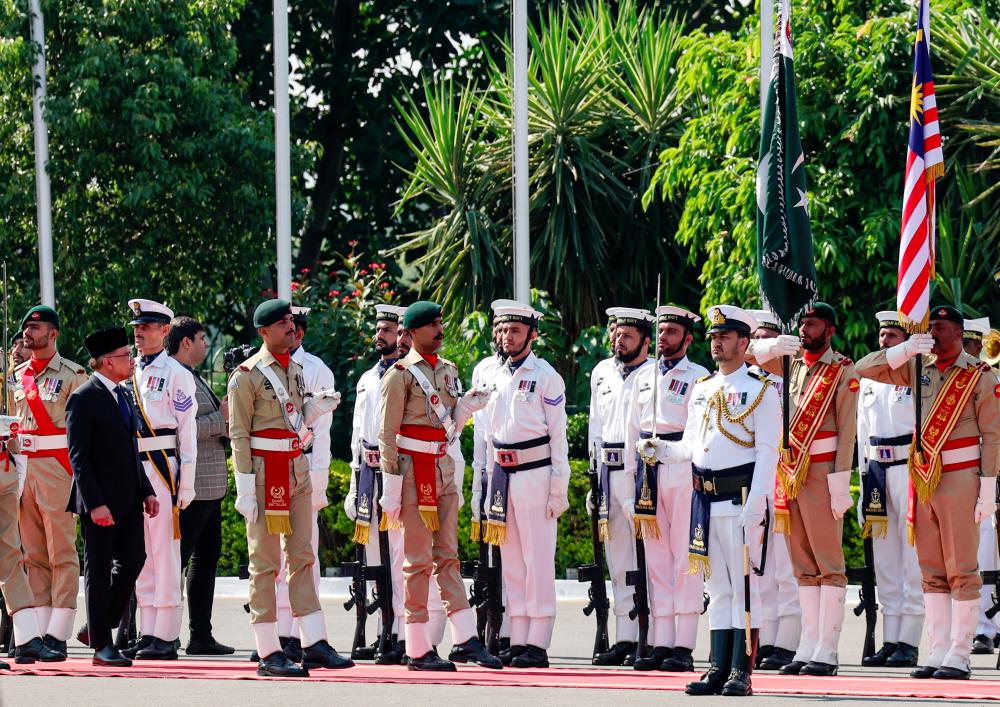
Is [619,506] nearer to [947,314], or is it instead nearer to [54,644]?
[947,314]

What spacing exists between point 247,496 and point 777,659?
11.2 feet

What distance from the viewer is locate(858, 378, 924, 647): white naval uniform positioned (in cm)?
1252

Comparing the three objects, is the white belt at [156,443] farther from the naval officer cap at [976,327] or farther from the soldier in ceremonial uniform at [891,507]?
the naval officer cap at [976,327]

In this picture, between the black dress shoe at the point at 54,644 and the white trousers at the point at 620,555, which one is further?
the white trousers at the point at 620,555

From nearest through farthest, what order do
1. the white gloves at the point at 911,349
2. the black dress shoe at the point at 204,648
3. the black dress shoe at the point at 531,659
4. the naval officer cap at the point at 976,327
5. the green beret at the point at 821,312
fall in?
the white gloves at the point at 911,349 < the green beret at the point at 821,312 < the naval officer cap at the point at 976,327 < the black dress shoe at the point at 531,659 < the black dress shoe at the point at 204,648

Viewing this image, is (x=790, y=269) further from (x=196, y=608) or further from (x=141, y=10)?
(x=141, y=10)

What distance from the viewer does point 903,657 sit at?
40.4ft

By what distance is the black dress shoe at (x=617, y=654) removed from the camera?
1244cm

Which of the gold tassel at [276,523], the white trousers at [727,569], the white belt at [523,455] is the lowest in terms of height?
the white trousers at [727,569]

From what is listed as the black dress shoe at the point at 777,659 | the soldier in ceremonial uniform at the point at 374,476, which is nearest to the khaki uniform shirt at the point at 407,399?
the soldier in ceremonial uniform at the point at 374,476

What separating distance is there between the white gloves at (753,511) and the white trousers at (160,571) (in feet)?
13.0

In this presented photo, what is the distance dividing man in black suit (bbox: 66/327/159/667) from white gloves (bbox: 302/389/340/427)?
3.39 ft

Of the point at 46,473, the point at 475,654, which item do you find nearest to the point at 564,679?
the point at 475,654

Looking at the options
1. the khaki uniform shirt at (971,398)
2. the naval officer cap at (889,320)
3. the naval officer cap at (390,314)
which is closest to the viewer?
the khaki uniform shirt at (971,398)
